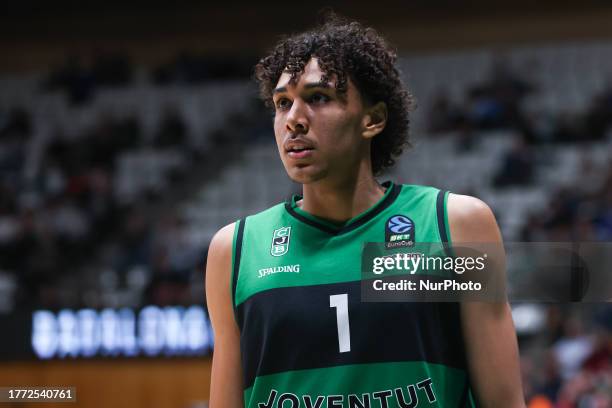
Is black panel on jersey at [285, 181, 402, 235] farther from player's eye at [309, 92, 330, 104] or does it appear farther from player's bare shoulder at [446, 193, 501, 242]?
player's eye at [309, 92, 330, 104]

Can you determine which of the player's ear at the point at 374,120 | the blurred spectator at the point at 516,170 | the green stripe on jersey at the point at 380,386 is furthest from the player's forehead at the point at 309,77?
the blurred spectator at the point at 516,170

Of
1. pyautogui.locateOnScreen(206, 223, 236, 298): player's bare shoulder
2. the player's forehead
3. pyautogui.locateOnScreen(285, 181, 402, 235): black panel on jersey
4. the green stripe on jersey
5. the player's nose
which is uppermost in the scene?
the player's forehead

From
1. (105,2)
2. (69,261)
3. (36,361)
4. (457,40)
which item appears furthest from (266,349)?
(105,2)

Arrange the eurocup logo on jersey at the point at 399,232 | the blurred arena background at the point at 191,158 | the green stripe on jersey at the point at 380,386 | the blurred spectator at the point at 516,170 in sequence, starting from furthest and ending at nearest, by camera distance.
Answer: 1. the blurred spectator at the point at 516,170
2. the blurred arena background at the point at 191,158
3. the eurocup logo on jersey at the point at 399,232
4. the green stripe on jersey at the point at 380,386

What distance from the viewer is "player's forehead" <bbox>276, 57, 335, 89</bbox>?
249 cm

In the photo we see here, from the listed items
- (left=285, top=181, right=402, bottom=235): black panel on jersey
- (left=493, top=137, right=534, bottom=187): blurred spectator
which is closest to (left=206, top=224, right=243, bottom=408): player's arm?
(left=285, top=181, right=402, bottom=235): black panel on jersey

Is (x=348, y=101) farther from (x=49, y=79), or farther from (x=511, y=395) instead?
(x=49, y=79)

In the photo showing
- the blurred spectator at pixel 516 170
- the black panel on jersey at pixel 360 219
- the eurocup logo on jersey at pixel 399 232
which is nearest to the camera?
the eurocup logo on jersey at pixel 399 232

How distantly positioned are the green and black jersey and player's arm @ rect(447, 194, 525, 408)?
0.03 meters

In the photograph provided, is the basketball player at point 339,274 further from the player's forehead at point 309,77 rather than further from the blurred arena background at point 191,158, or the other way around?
the blurred arena background at point 191,158

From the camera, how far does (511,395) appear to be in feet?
7.72

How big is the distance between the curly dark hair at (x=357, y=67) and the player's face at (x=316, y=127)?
0.03 m

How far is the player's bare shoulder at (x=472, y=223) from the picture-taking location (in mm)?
2377

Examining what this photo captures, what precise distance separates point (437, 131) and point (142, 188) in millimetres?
4072
